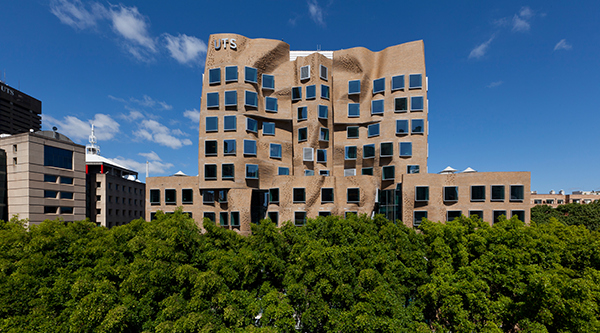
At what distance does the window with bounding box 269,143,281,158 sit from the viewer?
42.3 m

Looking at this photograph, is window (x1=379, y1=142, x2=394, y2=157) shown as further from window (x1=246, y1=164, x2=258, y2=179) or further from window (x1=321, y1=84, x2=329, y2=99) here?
window (x1=246, y1=164, x2=258, y2=179)

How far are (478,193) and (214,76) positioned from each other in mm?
42385

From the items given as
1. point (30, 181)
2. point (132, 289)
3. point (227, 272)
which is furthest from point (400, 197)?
point (30, 181)

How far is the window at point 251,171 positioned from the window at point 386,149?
2046 centimetres

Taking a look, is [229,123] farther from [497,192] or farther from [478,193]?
[497,192]

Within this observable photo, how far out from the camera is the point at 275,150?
140 feet

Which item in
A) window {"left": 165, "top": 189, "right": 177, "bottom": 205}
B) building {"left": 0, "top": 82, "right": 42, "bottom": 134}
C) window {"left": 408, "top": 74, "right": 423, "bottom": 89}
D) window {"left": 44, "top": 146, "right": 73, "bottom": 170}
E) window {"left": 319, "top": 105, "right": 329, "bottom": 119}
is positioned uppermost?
building {"left": 0, "top": 82, "right": 42, "bottom": 134}

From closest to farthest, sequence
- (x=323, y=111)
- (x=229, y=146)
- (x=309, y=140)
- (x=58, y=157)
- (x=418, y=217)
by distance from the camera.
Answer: (x=418, y=217) → (x=229, y=146) → (x=309, y=140) → (x=323, y=111) → (x=58, y=157)

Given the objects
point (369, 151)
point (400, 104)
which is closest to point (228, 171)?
point (369, 151)

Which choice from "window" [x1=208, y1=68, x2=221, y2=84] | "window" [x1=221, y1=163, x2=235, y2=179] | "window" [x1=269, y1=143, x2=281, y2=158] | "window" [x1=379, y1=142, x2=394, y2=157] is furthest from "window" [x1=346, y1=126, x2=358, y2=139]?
"window" [x1=208, y1=68, x2=221, y2=84]

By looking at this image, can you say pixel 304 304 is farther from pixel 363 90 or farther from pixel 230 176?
pixel 363 90

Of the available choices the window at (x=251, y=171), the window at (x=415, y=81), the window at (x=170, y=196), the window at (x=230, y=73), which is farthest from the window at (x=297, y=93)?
the window at (x=170, y=196)

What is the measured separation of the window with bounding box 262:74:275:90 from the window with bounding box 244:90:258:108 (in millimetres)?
2956

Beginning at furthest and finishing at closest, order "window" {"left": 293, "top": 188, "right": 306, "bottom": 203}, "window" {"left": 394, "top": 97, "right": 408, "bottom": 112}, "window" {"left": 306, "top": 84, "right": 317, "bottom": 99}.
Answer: "window" {"left": 306, "top": 84, "right": 317, "bottom": 99} < "window" {"left": 394, "top": 97, "right": 408, "bottom": 112} < "window" {"left": 293, "top": 188, "right": 306, "bottom": 203}
